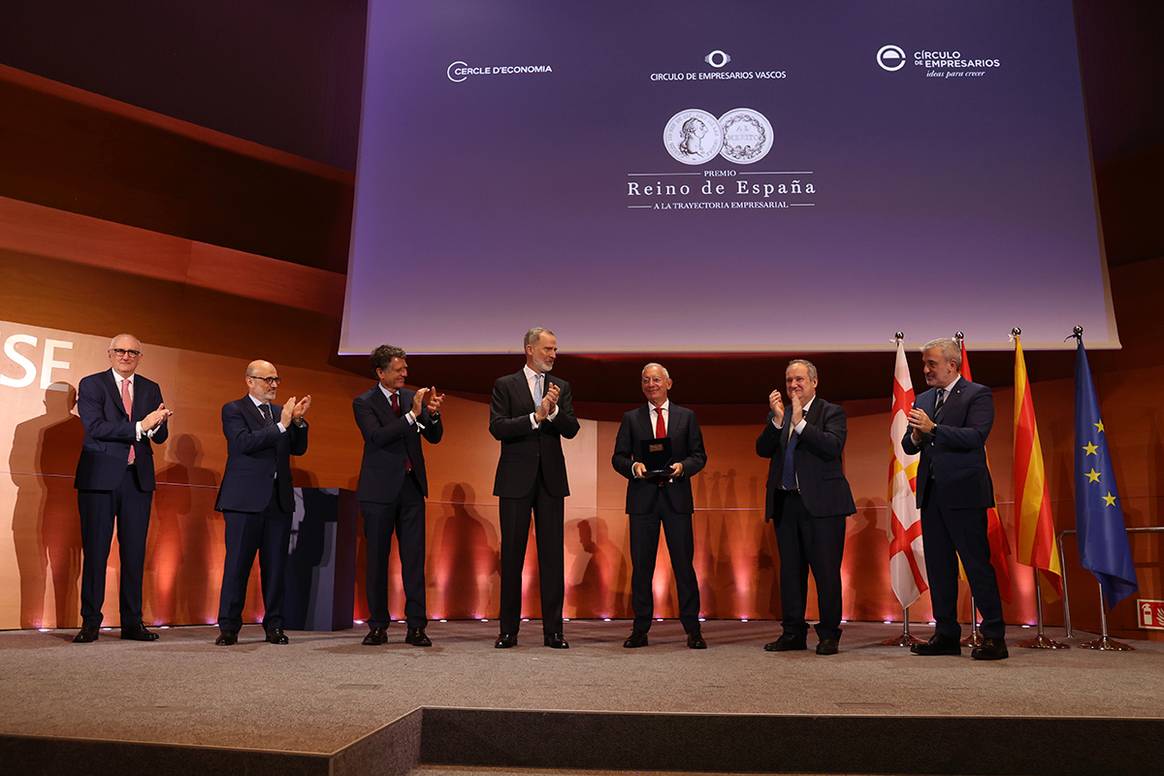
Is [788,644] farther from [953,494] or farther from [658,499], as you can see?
[953,494]

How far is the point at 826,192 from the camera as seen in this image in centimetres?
554

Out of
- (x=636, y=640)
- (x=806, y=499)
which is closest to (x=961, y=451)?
(x=806, y=499)

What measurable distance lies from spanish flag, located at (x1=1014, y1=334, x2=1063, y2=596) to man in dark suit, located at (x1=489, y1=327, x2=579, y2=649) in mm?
2575

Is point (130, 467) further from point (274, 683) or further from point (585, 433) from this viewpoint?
point (585, 433)

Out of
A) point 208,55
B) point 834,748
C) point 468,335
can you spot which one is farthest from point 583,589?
point 208,55

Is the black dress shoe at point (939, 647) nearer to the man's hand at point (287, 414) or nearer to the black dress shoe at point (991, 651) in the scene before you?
the black dress shoe at point (991, 651)

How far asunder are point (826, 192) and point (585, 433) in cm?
252

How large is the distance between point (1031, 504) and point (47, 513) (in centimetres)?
553

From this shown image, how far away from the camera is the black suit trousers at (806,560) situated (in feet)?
13.6

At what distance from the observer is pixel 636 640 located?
4.25 m

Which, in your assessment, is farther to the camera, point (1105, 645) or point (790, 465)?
point (1105, 645)

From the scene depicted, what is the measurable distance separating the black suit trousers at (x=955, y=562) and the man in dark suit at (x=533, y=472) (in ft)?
5.70

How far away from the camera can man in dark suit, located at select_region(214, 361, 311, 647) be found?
4316 millimetres

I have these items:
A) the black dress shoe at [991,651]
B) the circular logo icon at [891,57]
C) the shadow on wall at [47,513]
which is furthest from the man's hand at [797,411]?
the shadow on wall at [47,513]
